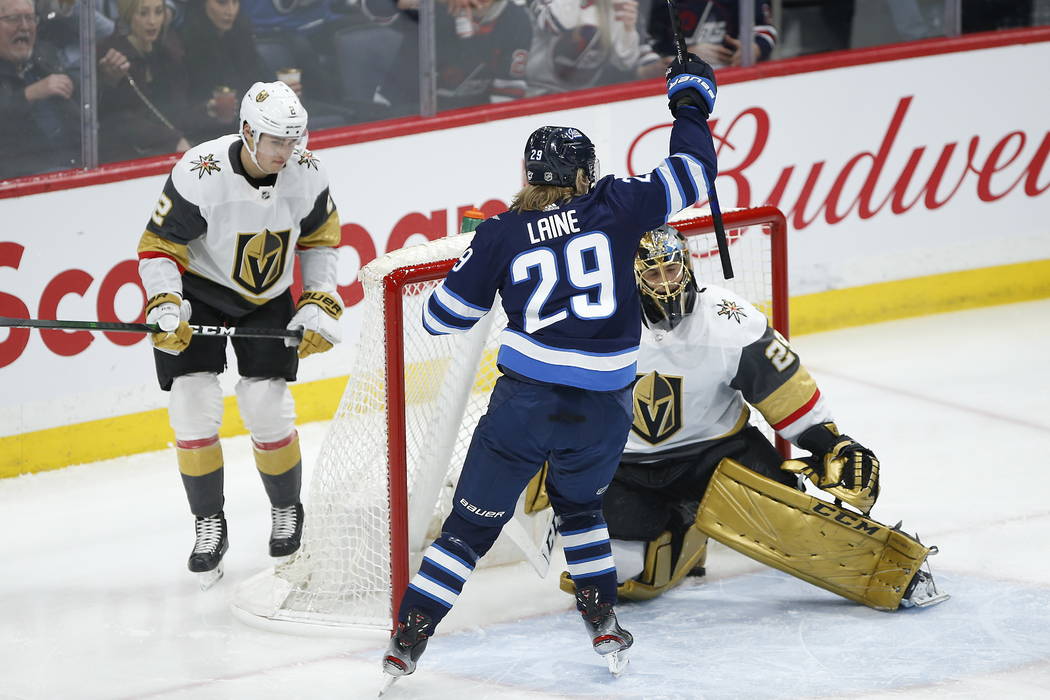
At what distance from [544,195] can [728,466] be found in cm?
76

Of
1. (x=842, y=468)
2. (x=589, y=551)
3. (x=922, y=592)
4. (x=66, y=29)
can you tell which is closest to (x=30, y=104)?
(x=66, y=29)

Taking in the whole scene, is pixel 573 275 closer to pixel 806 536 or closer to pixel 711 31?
pixel 806 536

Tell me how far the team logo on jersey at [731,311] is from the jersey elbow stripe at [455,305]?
25.3 inches

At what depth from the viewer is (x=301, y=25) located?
4750 mm

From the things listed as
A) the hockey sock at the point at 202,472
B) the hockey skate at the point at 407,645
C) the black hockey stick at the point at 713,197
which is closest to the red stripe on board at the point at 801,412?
the black hockey stick at the point at 713,197

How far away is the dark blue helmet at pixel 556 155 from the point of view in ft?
9.52

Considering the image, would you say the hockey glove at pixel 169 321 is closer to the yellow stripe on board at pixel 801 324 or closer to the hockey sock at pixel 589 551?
the hockey sock at pixel 589 551

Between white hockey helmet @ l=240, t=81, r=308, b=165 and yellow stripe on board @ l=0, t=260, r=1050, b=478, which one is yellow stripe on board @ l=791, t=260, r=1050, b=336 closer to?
yellow stripe on board @ l=0, t=260, r=1050, b=478

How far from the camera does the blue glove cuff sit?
9.83 ft

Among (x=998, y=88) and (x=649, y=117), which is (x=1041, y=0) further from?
(x=649, y=117)

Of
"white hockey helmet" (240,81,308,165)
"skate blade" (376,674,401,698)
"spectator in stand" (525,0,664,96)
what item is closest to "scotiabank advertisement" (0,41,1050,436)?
"spectator in stand" (525,0,664,96)

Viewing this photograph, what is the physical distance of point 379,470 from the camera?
3.56 m

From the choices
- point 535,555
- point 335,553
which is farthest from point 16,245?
point 535,555

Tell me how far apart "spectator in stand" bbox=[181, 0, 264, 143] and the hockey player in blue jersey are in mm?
1926
